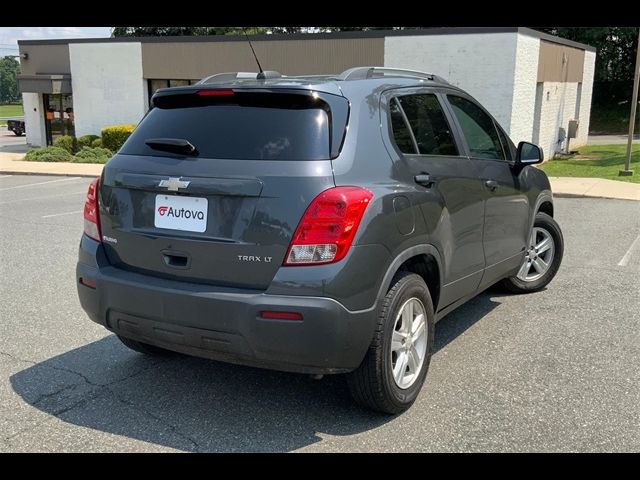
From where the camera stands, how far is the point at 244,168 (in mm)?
3113

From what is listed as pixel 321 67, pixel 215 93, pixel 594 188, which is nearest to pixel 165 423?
pixel 215 93

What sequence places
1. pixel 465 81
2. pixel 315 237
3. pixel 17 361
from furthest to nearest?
1. pixel 465 81
2. pixel 17 361
3. pixel 315 237

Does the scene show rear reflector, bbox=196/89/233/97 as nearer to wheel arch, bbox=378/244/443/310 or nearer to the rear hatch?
the rear hatch

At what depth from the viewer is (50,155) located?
20.7 metres

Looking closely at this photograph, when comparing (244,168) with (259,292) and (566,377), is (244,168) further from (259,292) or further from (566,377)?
(566,377)

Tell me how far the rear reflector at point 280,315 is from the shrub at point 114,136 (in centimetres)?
1965

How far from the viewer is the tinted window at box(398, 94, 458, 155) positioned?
3.77m

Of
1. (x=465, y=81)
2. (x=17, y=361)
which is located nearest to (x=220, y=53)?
(x=465, y=81)

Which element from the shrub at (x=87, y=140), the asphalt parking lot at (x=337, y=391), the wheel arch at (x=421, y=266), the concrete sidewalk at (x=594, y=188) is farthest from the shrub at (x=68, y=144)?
the wheel arch at (x=421, y=266)

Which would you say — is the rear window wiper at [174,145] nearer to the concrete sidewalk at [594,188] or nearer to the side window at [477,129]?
the side window at [477,129]

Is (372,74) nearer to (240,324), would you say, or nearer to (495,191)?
(495,191)

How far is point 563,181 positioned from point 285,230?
41.2ft

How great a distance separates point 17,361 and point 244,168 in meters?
2.28

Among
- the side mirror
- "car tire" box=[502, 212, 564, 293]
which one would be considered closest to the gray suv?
the side mirror
